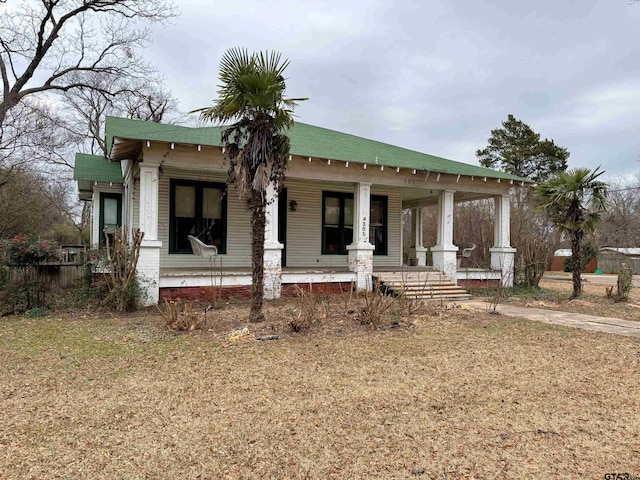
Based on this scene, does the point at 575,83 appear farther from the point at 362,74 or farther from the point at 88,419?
the point at 88,419

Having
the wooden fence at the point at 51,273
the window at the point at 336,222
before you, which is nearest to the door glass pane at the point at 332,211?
the window at the point at 336,222

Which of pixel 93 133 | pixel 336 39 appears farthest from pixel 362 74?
pixel 93 133

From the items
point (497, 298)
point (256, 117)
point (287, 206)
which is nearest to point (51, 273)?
point (287, 206)

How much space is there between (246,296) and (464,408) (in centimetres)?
690

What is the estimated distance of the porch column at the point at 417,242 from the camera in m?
17.1

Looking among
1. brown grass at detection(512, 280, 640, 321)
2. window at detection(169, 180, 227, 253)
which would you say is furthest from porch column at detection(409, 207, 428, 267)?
window at detection(169, 180, 227, 253)

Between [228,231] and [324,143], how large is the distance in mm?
3742

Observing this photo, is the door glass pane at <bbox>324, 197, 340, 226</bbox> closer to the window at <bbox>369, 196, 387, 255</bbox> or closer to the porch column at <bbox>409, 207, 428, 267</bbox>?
the window at <bbox>369, 196, 387, 255</bbox>

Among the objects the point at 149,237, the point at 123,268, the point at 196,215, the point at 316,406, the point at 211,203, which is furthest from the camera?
the point at 211,203

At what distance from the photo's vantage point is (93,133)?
90.2 feet

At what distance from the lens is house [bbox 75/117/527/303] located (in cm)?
925

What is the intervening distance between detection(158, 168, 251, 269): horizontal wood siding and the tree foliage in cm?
2735

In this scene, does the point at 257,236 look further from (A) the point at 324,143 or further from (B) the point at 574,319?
(B) the point at 574,319

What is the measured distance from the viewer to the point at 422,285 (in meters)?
11.3
